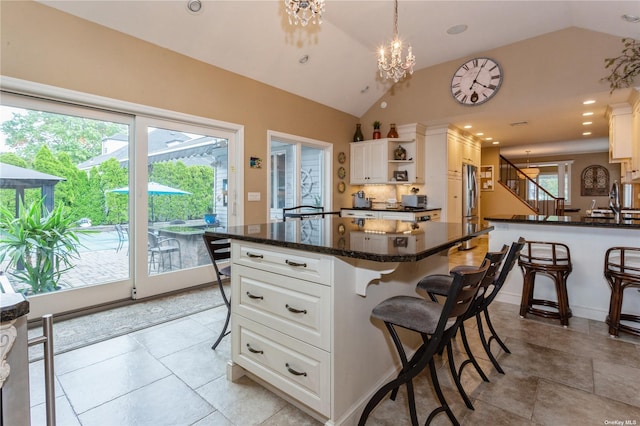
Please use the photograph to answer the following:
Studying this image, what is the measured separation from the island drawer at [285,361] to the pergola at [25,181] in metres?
2.35

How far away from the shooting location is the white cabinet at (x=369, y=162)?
584 cm

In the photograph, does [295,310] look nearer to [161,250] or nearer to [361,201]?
[161,250]

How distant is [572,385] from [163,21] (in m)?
4.57

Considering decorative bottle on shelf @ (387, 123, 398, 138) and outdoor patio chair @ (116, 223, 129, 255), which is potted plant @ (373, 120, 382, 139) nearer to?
decorative bottle on shelf @ (387, 123, 398, 138)

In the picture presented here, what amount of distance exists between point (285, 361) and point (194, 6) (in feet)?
11.3

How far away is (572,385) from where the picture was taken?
1.92 m

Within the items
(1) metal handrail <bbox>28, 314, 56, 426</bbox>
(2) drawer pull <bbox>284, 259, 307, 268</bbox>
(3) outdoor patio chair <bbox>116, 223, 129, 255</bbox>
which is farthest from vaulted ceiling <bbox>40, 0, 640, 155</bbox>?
(1) metal handrail <bbox>28, 314, 56, 426</bbox>

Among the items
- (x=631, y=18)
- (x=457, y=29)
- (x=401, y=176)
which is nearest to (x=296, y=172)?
(x=401, y=176)

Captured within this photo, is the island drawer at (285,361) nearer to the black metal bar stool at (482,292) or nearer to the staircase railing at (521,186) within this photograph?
the black metal bar stool at (482,292)

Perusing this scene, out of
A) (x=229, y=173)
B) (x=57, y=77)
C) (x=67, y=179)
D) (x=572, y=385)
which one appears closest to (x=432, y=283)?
Answer: (x=572, y=385)

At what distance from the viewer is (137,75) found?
3.27 metres

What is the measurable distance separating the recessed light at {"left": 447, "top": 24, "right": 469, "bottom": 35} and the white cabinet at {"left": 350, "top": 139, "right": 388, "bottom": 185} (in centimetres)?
196

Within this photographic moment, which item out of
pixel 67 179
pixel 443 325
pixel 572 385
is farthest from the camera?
pixel 67 179

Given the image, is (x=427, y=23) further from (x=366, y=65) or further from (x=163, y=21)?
(x=163, y=21)
